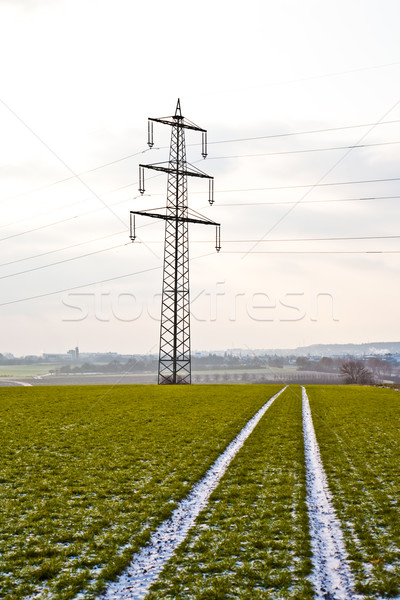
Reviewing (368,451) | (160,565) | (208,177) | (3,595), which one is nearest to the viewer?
(3,595)

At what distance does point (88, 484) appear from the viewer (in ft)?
48.4

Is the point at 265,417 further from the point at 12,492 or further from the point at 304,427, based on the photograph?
the point at 12,492

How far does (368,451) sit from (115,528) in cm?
1220

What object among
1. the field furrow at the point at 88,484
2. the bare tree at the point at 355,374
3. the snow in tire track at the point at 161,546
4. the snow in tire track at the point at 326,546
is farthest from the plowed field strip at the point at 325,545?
the bare tree at the point at 355,374

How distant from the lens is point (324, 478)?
15.4 metres

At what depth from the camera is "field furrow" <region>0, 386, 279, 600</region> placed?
29.9 feet

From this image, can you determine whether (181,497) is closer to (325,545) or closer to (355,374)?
(325,545)

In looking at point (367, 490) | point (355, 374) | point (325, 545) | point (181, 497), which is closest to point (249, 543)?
point (325, 545)

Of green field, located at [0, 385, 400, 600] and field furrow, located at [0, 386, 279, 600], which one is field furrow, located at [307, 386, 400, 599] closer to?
green field, located at [0, 385, 400, 600]

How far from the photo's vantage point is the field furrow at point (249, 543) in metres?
8.35

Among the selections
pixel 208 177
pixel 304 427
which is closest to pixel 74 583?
pixel 304 427

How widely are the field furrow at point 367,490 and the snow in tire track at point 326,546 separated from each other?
17 cm

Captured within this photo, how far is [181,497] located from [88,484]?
10.3 ft

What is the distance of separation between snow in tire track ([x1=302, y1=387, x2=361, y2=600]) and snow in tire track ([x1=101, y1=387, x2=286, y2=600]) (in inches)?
109
